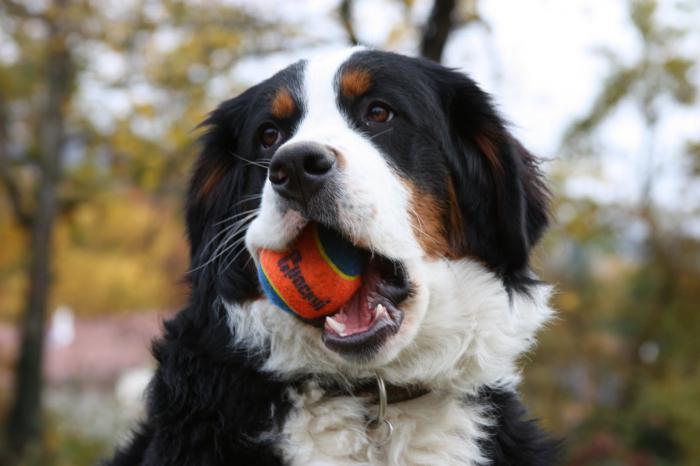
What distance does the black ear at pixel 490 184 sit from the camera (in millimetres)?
3395

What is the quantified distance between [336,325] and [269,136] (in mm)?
946

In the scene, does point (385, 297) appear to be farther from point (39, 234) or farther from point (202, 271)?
point (39, 234)

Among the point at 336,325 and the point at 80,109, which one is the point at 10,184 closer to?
the point at 80,109

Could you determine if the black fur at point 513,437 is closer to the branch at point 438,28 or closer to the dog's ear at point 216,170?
the dog's ear at point 216,170

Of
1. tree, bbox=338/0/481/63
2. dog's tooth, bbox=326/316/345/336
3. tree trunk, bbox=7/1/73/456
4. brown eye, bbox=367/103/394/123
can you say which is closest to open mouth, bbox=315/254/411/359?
dog's tooth, bbox=326/316/345/336

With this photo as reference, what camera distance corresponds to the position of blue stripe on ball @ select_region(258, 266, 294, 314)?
2941 millimetres

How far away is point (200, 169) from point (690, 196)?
12.2 meters

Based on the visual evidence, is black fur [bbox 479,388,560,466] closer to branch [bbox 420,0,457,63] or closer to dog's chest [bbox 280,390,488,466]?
dog's chest [bbox 280,390,488,466]

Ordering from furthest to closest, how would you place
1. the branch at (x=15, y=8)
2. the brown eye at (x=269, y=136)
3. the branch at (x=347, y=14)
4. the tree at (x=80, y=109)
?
the branch at (x=15, y=8)
the tree at (x=80, y=109)
the branch at (x=347, y=14)
the brown eye at (x=269, y=136)

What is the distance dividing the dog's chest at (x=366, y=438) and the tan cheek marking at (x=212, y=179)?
43.0 inches

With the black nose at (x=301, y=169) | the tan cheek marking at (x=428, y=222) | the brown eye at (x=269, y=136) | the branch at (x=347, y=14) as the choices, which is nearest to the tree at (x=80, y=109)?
the branch at (x=347, y=14)

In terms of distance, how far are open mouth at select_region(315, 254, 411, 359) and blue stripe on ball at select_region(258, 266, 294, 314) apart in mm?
136

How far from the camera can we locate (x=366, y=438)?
2979mm

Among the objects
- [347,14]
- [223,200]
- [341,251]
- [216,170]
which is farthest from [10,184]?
[341,251]
